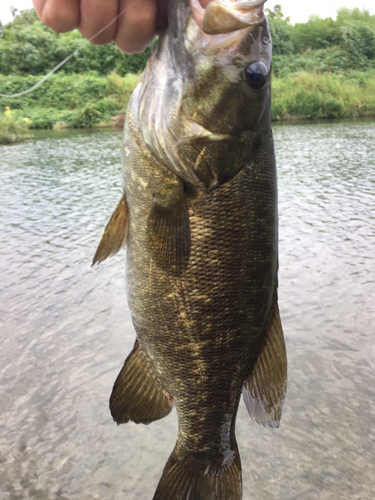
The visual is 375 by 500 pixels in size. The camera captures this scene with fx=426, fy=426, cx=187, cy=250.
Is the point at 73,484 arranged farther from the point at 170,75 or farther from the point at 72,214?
the point at 72,214

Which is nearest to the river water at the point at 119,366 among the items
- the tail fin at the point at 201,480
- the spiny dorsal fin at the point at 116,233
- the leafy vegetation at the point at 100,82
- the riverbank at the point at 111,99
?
the tail fin at the point at 201,480

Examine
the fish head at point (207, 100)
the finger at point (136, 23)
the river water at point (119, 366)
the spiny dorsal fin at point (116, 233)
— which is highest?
the finger at point (136, 23)

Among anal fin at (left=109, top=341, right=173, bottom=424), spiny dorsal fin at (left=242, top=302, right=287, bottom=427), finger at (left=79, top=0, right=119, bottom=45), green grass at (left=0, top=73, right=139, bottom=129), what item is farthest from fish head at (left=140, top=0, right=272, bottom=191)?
green grass at (left=0, top=73, right=139, bottom=129)

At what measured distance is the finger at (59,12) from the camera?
45.8 inches

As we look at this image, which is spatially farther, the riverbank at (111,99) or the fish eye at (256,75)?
the riverbank at (111,99)

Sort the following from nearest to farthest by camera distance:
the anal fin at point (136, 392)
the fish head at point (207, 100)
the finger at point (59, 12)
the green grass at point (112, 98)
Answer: the finger at point (59, 12) < the fish head at point (207, 100) < the anal fin at point (136, 392) < the green grass at point (112, 98)

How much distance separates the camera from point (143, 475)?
3.19 meters

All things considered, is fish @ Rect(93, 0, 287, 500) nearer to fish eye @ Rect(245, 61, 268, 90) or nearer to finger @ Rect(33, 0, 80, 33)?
fish eye @ Rect(245, 61, 268, 90)

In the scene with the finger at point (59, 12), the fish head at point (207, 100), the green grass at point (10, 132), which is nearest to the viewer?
the finger at point (59, 12)

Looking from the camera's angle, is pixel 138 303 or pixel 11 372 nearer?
pixel 138 303

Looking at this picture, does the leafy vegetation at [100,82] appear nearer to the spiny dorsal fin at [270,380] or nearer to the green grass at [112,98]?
the green grass at [112,98]

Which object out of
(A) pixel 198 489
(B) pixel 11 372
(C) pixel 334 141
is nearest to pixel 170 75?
(A) pixel 198 489

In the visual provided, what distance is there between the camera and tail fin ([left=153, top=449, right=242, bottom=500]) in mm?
1797

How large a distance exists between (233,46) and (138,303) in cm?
99
